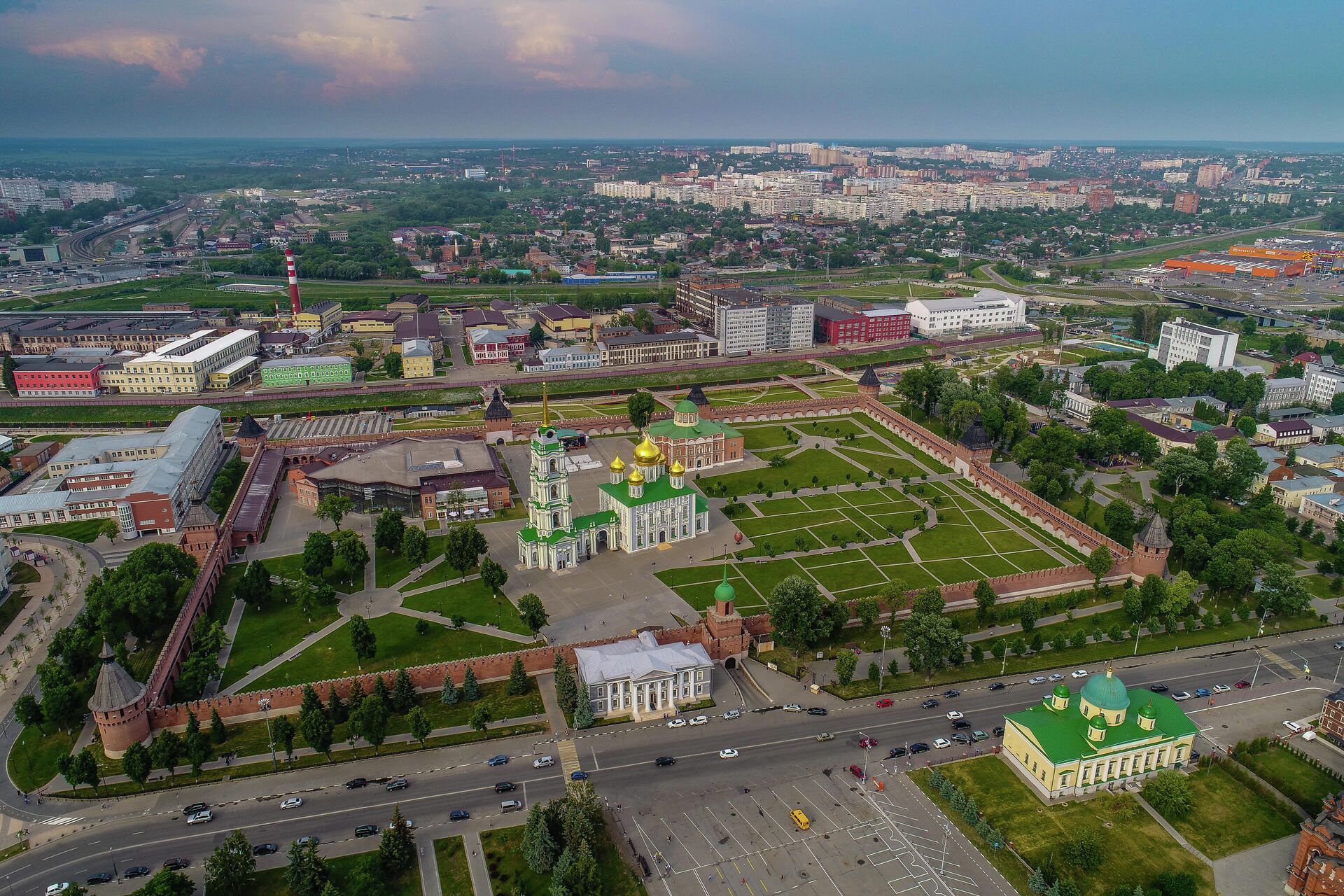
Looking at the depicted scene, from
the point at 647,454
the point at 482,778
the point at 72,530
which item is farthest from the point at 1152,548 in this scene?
the point at 72,530

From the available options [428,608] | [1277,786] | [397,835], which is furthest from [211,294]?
[1277,786]

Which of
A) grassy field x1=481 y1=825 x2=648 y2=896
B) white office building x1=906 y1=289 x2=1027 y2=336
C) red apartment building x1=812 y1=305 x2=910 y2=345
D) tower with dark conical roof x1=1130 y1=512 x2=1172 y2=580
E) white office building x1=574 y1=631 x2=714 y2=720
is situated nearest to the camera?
grassy field x1=481 y1=825 x2=648 y2=896

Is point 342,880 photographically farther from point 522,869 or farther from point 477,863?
point 522,869

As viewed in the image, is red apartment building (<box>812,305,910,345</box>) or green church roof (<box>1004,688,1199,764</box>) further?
red apartment building (<box>812,305,910,345</box>)

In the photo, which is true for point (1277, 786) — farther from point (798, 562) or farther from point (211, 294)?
point (211, 294)

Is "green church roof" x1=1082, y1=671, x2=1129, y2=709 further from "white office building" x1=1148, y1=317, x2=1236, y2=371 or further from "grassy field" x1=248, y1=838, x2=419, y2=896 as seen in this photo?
"white office building" x1=1148, y1=317, x2=1236, y2=371

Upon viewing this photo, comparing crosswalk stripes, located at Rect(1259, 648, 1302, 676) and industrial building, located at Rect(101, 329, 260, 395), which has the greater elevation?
industrial building, located at Rect(101, 329, 260, 395)

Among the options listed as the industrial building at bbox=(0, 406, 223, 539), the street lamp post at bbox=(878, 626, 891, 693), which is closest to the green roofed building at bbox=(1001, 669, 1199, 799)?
the street lamp post at bbox=(878, 626, 891, 693)
